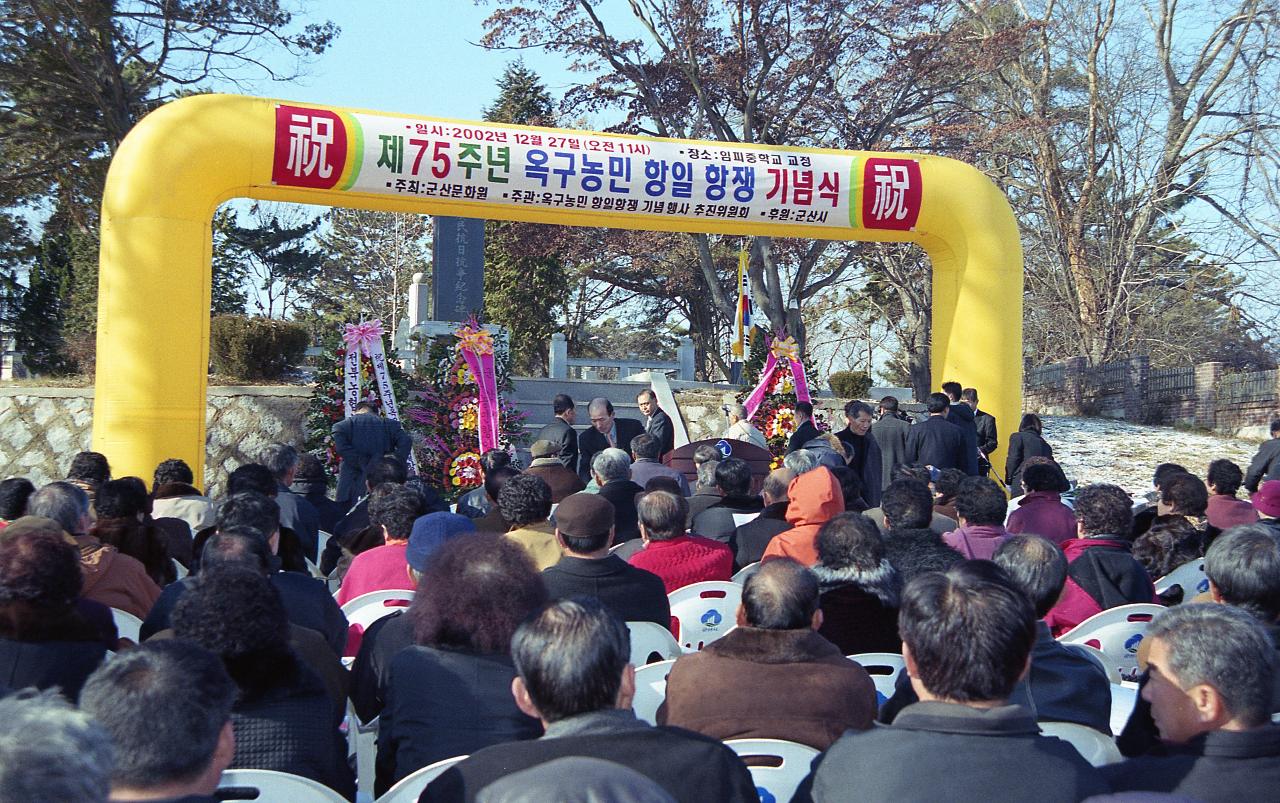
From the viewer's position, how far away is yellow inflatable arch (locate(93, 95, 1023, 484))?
33.8 ft

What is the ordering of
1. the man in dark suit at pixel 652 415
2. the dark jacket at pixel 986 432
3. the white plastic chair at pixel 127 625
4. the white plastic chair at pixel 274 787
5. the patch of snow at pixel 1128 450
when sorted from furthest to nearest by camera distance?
the patch of snow at pixel 1128 450 → the dark jacket at pixel 986 432 → the man in dark suit at pixel 652 415 → the white plastic chair at pixel 127 625 → the white plastic chair at pixel 274 787

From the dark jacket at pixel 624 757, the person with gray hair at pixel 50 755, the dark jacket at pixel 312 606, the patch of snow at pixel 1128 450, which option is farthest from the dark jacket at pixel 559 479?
the patch of snow at pixel 1128 450

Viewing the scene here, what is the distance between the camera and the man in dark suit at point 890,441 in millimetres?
10531

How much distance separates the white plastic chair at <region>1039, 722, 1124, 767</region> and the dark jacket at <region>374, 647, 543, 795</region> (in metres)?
1.45

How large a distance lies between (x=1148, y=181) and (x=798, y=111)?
10.4m

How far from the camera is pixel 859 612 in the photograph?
4496 millimetres

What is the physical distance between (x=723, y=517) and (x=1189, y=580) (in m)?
2.49

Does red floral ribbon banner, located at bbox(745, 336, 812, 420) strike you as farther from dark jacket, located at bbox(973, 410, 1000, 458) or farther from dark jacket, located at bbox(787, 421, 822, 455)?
dark jacket, located at bbox(787, 421, 822, 455)

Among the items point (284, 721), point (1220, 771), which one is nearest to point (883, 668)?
point (1220, 771)

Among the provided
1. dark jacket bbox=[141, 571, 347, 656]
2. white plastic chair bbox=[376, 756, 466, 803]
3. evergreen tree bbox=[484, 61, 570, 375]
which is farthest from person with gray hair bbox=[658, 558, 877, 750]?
evergreen tree bbox=[484, 61, 570, 375]

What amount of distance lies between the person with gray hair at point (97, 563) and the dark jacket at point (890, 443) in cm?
689

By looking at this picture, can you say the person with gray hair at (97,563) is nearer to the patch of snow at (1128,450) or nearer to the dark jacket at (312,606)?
the dark jacket at (312,606)

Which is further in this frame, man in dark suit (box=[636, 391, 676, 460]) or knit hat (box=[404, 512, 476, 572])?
man in dark suit (box=[636, 391, 676, 460])

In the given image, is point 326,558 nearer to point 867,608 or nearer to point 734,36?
point 867,608
